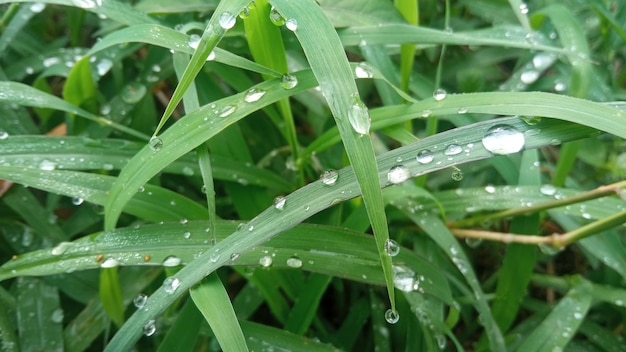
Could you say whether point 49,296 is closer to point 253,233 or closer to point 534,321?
point 253,233

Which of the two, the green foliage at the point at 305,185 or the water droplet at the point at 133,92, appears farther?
the water droplet at the point at 133,92

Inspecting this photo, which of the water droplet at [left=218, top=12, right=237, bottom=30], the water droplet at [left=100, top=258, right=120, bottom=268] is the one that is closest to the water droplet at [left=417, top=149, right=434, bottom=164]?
the water droplet at [left=218, top=12, right=237, bottom=30]

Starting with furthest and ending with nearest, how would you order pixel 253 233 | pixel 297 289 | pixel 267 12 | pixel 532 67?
1. pixel 532 67
2. pixel 297 289
3. pixel 267 12
4. pixel 253 233

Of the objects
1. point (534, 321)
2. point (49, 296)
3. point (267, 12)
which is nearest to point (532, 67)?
point (534, 321)

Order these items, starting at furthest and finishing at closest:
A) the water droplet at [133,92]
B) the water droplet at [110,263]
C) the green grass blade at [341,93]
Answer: the water droplet at [133,92] < the water droplet at [110,263] < the green grass blade at [341,93]

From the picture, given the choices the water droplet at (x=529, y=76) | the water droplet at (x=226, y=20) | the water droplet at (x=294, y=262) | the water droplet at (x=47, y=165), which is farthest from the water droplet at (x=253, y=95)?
the water droplet at (x=529, y=76)

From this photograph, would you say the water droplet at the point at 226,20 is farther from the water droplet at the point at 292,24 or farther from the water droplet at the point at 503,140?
the water droplet at the point at 503,140

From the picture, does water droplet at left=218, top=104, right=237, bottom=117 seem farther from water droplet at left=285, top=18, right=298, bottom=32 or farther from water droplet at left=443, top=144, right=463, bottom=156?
water droplet at left=443, top=144, right=463, bottom=156

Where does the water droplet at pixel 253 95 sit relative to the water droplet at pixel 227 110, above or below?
above
